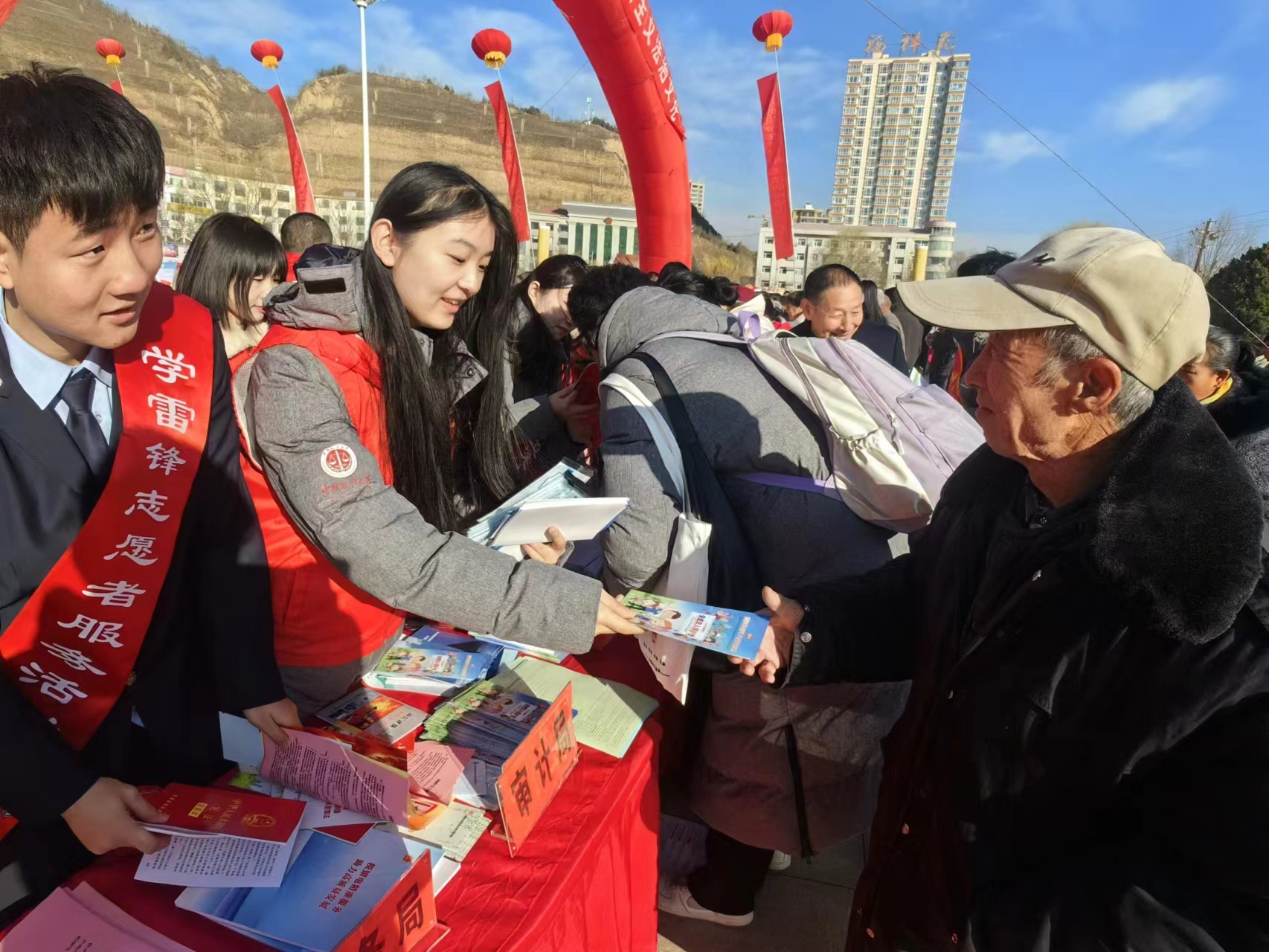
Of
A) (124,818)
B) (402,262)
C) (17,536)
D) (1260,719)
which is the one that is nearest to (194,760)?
(124,818)

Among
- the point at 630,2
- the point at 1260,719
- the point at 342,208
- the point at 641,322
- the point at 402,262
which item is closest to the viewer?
the point at 1260,719

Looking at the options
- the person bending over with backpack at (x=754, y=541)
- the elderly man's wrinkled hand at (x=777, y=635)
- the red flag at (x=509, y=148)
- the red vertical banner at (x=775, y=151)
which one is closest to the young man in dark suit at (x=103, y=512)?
the person bending over with backpack at (x=754, y=541)

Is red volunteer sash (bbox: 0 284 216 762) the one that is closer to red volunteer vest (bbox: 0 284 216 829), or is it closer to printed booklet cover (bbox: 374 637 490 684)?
red volunteer vest (bbox: 0 284 216 829)

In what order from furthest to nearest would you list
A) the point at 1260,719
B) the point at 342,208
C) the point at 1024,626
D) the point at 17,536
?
the point at 342,208 → the point at 1024,626 → the point at 17,536 → the point at 1260,719

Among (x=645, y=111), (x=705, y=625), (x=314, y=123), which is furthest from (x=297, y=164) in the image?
(x=314, y=123)

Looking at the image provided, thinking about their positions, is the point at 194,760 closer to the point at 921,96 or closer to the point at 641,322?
the point at 641,322

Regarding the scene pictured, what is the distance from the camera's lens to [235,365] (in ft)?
4.80

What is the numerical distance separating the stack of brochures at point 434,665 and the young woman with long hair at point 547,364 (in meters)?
1.04

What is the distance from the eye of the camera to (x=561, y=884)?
3.62ft

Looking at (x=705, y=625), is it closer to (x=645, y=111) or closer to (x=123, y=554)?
(x=123, y=554)

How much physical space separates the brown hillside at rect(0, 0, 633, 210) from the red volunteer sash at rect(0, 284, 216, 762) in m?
48.4

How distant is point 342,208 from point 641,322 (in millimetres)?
45020

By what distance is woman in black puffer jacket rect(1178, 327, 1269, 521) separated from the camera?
2352 mm

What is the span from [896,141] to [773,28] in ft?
285
